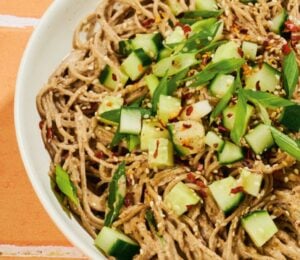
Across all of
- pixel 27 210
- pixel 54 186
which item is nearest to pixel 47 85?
pixel 54 186

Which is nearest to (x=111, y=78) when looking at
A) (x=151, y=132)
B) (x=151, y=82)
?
(x=151, y=82)

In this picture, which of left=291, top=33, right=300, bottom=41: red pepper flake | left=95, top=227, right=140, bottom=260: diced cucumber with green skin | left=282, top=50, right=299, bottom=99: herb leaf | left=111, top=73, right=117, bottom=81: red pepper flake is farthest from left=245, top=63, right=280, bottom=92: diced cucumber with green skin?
left=95, top=227, right=140, bottom=260: diced cucumber with green skin

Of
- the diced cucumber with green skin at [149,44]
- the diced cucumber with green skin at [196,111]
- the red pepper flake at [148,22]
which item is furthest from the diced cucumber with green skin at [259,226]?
the red pepper flake at [148,22]

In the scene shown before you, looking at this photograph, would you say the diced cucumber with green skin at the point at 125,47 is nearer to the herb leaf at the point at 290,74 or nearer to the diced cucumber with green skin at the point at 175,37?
the diced cucumber with green skin at the point at 175,37

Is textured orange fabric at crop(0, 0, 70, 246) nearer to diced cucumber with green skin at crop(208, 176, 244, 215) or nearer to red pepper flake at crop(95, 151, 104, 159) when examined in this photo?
red pepper flake at crop(95, 151, 104, 159)

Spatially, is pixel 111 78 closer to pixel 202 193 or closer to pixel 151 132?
pixel 151 132
